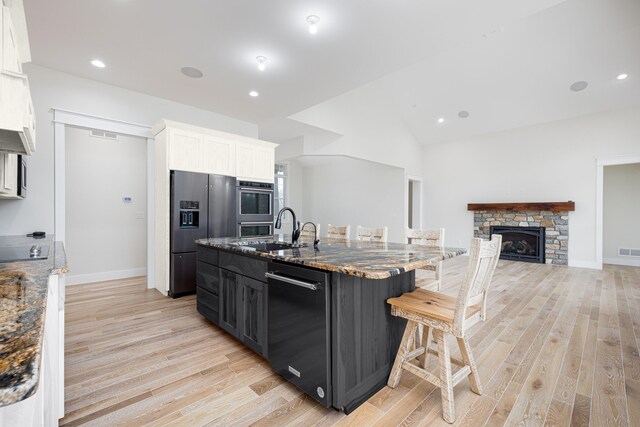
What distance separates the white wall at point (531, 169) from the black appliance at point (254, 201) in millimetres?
5289

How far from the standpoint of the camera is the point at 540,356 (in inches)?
90.4

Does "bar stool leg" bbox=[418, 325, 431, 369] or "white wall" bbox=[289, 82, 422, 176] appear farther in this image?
"white wall" bbox=[289, 82, 422, 176]

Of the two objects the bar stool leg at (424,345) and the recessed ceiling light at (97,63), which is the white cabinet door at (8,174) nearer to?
the recessed ceiling light at (97,63)

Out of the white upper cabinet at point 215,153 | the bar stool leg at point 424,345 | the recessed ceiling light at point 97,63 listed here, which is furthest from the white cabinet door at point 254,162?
the bar stool leg at point 424,345

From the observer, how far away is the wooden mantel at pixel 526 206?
19.8ft

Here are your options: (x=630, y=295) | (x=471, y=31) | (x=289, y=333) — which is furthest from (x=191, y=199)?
(x=630, y=295)

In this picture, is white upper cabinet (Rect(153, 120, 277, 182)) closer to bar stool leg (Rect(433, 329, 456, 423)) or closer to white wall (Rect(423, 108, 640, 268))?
bar stool leg (Rect(433, 329, 456, 423))

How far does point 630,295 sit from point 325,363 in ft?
16.1

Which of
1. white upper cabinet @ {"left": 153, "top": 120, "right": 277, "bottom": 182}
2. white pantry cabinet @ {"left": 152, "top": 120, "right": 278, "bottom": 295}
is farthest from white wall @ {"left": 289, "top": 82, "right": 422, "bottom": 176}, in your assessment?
white pantry cabinet @ {"left": 152, "top": 120, "right": 278, "bottom": 295}

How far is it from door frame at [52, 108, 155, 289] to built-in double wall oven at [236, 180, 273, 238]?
1222 millimetres

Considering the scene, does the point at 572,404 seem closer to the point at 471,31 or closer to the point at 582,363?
the point at 582,363

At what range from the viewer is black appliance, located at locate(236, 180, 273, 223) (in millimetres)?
4395

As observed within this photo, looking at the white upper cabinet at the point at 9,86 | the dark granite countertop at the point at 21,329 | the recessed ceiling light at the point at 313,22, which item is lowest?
the dark granite countertop at the point at 21,329

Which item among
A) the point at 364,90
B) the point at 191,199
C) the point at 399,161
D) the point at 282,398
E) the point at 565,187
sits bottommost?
the point at 282,398
